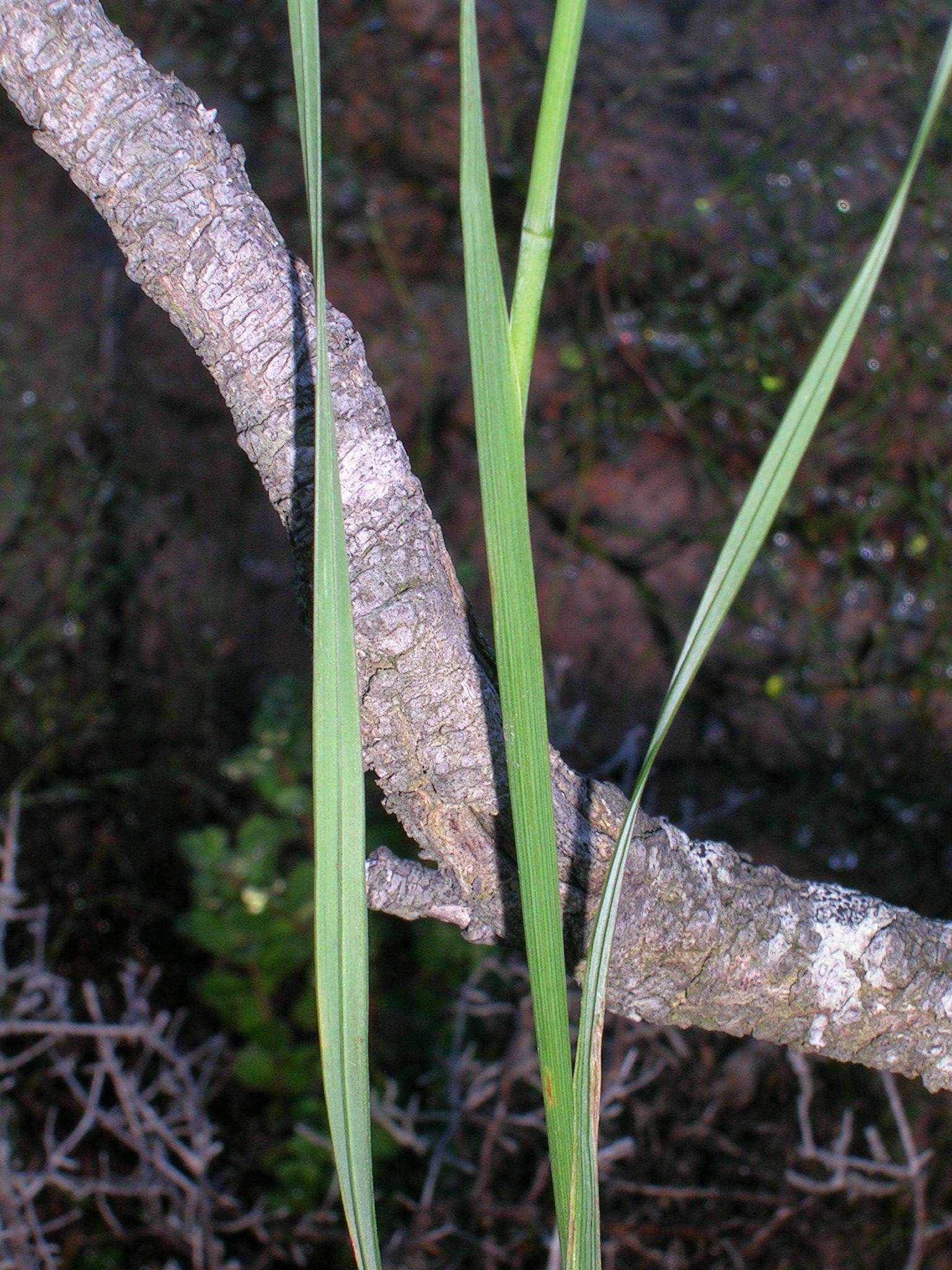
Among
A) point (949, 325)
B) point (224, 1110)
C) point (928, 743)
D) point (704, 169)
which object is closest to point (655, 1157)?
point (224, 1110)

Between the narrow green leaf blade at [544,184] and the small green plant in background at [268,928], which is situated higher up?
the narrow green leaf blade at [544,184]

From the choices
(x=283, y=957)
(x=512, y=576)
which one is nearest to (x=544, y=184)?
(x=512, y=576)

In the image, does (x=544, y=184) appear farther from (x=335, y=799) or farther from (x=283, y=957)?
(x=283, y=957)

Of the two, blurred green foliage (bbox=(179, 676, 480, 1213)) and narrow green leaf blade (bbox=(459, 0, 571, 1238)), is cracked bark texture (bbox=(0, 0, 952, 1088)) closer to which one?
narrow green leaf blade (bbox=(459, 0, 571, 1238))

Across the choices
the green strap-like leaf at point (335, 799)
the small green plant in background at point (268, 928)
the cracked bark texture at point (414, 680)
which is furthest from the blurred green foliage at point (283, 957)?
the green strap-like leaf at point (335, 799)

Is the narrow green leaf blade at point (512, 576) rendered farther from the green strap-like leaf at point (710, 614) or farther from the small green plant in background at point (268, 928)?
the small green plant in background at point (268, 928)

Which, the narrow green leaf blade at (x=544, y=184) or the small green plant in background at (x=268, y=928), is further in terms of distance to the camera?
the small green plant in background at (x=268, y=928)
